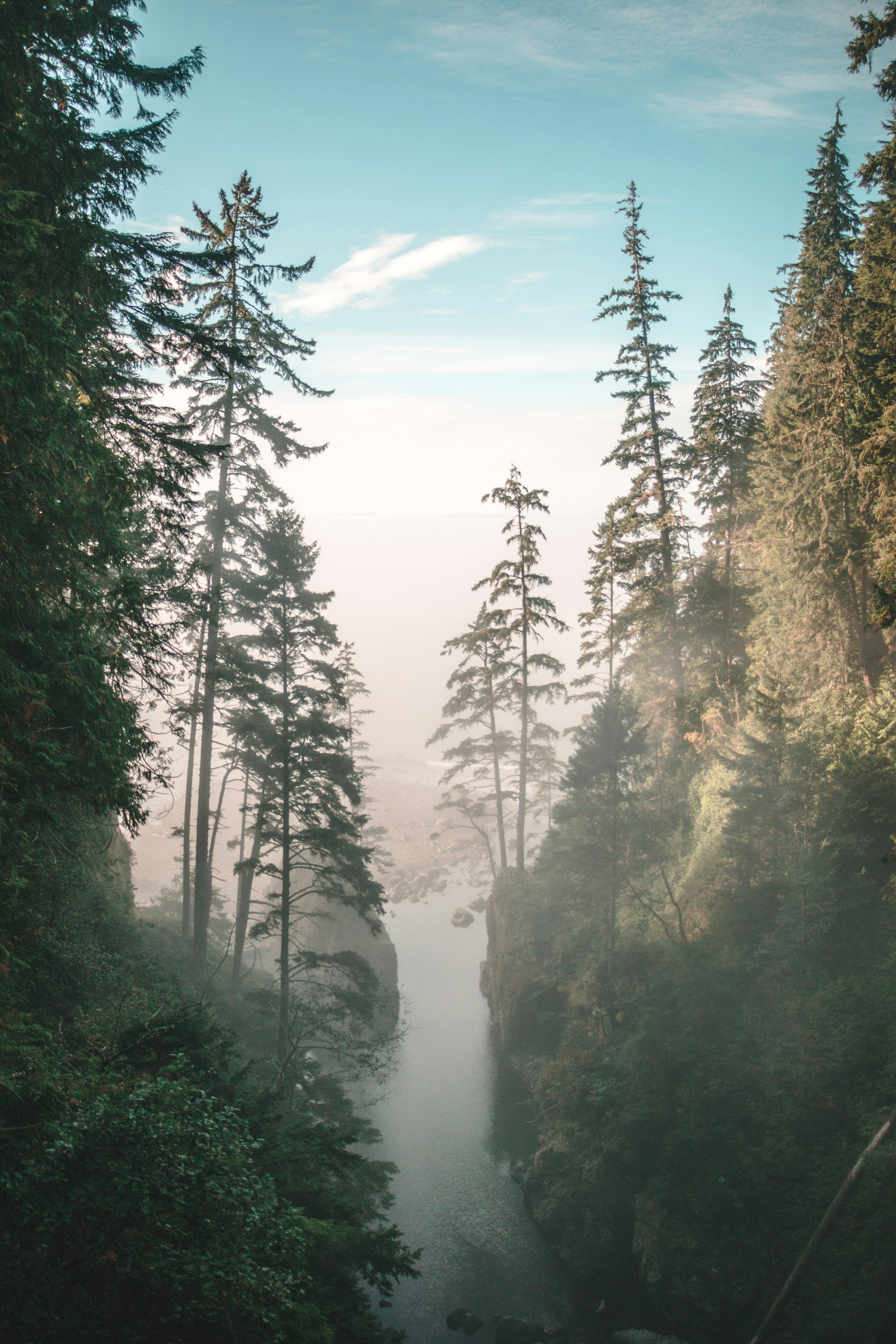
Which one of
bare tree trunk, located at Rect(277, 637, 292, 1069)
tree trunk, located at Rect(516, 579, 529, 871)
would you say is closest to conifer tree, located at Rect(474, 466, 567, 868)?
tree trunk, located at Rect(516, 579, 529, 871)

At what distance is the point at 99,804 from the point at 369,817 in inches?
425

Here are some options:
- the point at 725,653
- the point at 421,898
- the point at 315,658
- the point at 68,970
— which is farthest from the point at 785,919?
the point at 421,898

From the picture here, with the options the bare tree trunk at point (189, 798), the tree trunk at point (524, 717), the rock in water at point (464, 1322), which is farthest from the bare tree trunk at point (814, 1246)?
the bare tree trunk at point (189, 798)

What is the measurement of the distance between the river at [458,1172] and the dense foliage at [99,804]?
5922 mm

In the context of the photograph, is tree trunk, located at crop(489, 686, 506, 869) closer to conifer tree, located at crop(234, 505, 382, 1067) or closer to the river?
the river

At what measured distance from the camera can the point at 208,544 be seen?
17609 millimetres

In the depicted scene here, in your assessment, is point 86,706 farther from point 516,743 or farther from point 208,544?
point 516,743

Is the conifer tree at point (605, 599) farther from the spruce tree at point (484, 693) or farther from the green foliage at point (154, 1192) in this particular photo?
the green foliage at point (154, 1192)

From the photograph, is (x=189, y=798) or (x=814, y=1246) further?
(x=189, y=798)

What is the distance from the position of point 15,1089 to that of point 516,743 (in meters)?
25.1

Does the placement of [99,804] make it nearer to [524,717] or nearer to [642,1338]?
[642,1338]

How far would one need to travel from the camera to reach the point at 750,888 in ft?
58.6

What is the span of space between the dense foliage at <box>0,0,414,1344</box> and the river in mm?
5922

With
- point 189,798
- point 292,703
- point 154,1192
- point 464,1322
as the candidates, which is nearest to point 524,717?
point 292,703
